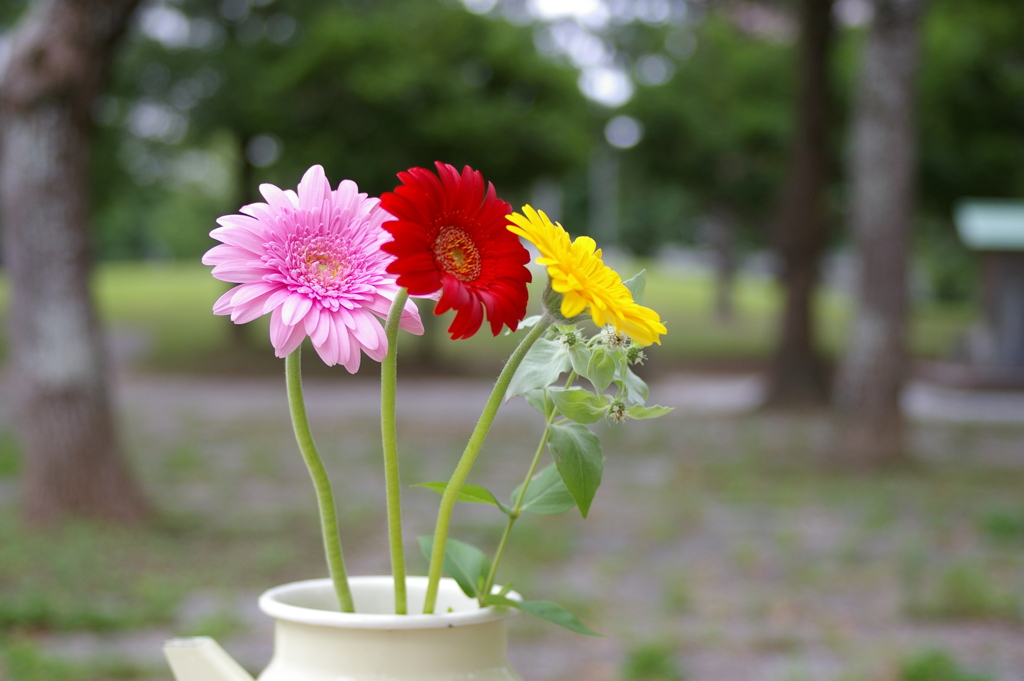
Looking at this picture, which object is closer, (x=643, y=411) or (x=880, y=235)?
(x=643, y=411)

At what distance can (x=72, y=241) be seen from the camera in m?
5.00

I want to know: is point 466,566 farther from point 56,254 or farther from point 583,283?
point 56,254

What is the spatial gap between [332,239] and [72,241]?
15.0 ft

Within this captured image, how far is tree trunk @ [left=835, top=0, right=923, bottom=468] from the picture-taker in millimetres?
7023

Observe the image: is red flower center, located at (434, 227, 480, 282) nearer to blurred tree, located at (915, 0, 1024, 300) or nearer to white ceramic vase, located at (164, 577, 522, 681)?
white ceramic vase, located at (164, 577, 522, 681)

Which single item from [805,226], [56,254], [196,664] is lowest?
[196,664]

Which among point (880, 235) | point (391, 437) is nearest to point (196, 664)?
point (391, 437)

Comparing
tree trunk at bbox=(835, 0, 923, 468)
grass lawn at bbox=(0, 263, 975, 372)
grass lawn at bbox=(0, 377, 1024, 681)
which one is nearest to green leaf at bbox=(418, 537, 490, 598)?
grass lawn at bbox=(0, 377, 1024, 681)

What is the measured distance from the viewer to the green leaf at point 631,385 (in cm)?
86

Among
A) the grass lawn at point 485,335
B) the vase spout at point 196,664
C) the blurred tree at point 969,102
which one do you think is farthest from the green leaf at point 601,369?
the blurred tree at point 969,102

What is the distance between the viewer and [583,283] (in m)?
0.78

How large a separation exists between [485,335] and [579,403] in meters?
21.0

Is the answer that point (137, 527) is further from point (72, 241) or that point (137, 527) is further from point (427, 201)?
point (427, 201)

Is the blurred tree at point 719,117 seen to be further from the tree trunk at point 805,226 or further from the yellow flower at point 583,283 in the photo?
the yellow flower at point 583,283
